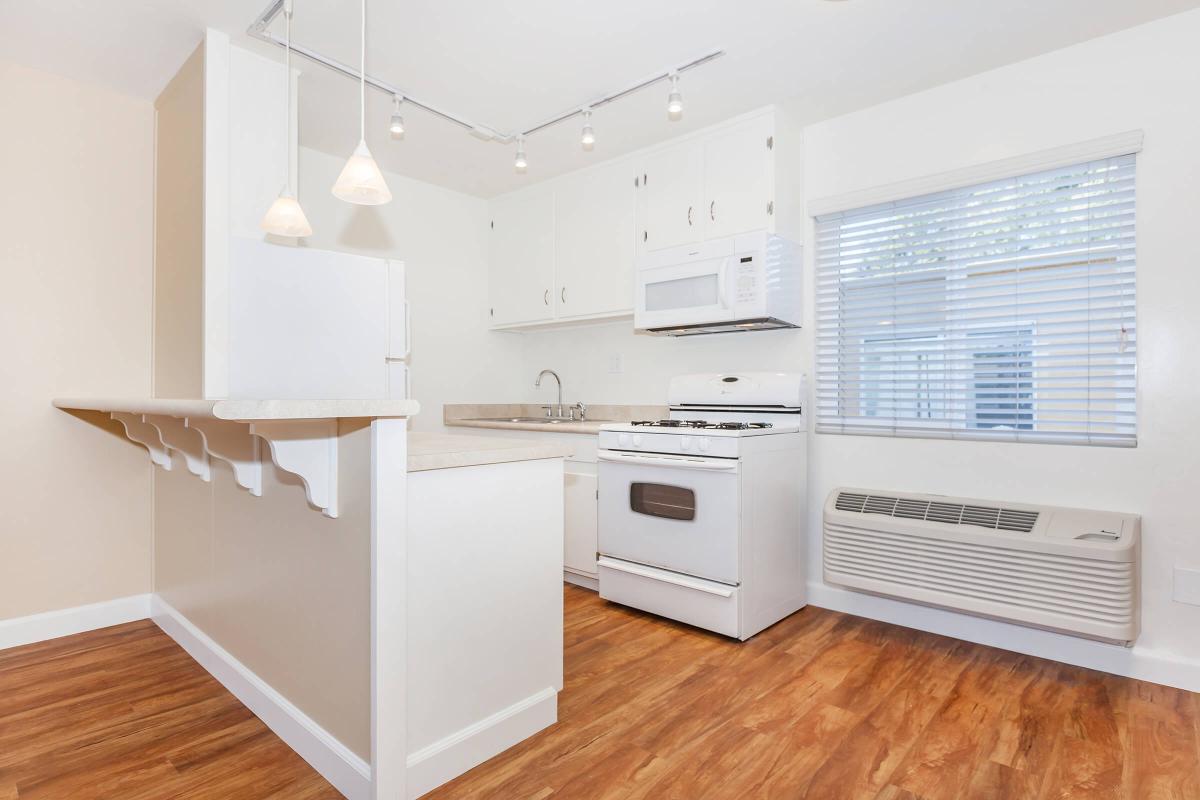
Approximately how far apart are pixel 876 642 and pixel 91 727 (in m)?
2.79

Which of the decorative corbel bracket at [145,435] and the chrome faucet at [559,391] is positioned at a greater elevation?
the chrome faucet at [559,391]

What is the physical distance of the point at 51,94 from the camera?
2.59 m

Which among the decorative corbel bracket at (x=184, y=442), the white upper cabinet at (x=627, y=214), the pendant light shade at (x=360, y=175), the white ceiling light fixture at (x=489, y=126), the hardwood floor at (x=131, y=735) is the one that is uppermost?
the white ceiling light fixture at (x=489, y=126)

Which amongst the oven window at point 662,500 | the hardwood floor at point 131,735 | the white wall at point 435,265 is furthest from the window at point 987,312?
the hardwood floor at point 131,735

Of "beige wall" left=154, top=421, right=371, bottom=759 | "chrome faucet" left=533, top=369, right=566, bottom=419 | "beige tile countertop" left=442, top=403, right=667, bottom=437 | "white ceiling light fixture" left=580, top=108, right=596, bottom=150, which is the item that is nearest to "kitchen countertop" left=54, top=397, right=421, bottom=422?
"beige wall" left=154, top=421, right=371, bottom=759

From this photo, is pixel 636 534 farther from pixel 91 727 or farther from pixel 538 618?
pixel 91 727

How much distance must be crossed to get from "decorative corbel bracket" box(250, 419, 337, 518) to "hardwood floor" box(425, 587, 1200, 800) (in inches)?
31.5

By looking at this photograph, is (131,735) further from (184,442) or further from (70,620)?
(70,620)

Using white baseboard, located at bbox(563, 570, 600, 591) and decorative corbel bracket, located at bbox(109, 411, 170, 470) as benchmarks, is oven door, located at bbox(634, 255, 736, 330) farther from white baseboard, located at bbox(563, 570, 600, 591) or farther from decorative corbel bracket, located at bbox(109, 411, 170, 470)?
decorative corbel bracket, located at bbox(109, 411, 170, 470)

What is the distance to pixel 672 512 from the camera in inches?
107

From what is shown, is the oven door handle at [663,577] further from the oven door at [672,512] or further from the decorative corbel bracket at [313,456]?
the decorative corbel bracket at [313,456]

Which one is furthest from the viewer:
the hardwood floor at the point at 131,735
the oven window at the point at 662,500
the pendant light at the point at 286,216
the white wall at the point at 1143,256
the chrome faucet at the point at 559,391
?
the chrome faucet at the point at 559,391

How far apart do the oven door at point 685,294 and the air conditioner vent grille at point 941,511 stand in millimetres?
1020

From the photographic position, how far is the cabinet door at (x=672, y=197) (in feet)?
10.3
